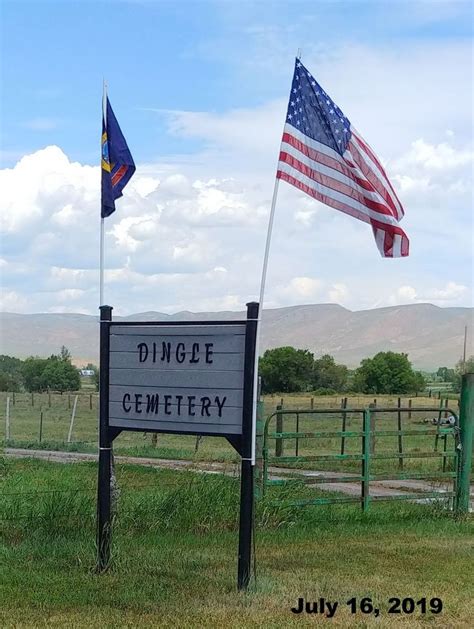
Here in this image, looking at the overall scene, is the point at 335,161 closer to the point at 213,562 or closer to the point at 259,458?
the point at 213,562

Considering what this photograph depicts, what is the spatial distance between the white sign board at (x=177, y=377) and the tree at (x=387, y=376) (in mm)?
80313

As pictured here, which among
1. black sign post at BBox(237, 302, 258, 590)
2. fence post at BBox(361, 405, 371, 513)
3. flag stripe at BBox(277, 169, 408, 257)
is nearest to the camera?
black sign post at BBox(237, 302, 258, 590)

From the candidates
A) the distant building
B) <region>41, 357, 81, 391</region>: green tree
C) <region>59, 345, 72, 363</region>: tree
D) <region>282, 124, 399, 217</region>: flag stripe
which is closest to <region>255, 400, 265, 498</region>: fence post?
<region>282, 124, 399, 217</region>: flag stripe

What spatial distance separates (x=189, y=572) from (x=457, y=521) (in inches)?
199

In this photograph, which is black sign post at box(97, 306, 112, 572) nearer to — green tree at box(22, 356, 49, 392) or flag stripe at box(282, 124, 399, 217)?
flag stripe at box(282, 124, 399, 217)

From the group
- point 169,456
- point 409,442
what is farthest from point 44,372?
point 169,456

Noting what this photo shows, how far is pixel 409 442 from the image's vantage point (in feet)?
110

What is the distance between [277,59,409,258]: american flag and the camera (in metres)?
8.83

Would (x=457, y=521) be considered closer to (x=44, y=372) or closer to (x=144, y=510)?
(x=144, y=510)

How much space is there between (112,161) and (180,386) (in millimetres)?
3674

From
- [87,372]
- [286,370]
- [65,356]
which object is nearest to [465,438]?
[286,370]

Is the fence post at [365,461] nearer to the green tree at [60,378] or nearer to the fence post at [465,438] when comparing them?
the fence post at [465,438]

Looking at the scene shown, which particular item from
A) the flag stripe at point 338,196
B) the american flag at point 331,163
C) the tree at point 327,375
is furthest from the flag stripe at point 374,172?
the tree at point 327,375

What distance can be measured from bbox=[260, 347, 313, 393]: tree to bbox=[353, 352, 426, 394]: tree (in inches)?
209
